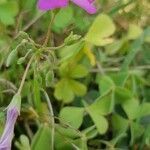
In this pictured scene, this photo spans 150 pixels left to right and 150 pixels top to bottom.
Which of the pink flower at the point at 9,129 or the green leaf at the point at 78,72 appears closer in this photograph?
the pink flower at the point at 9,129

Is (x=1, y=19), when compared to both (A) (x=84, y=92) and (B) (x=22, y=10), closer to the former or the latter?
(B) (x=22, y=10)

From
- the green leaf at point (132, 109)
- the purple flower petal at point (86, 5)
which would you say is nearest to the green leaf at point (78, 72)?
the green leaf at point (132, 109)

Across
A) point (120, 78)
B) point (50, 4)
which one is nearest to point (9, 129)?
point (50, 4)

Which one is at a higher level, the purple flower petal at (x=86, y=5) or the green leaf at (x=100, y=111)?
the purple flower petal at (x=86, y=5)

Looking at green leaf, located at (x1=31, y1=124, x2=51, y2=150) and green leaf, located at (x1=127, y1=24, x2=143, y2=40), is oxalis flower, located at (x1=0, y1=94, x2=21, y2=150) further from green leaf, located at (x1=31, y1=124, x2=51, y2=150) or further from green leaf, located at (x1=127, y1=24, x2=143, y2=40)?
green leaf, located at (x1=127, y1=24, x2=143, y2=40)

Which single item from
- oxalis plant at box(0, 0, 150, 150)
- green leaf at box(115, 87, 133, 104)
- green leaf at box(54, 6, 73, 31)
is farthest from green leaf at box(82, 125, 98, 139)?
green leaf at box(54, 6, 73, 31)

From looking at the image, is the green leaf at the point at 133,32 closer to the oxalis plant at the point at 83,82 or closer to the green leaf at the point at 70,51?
the oxalis plant at the point at 83,82

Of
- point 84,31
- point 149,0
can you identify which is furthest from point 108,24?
point 149,0
